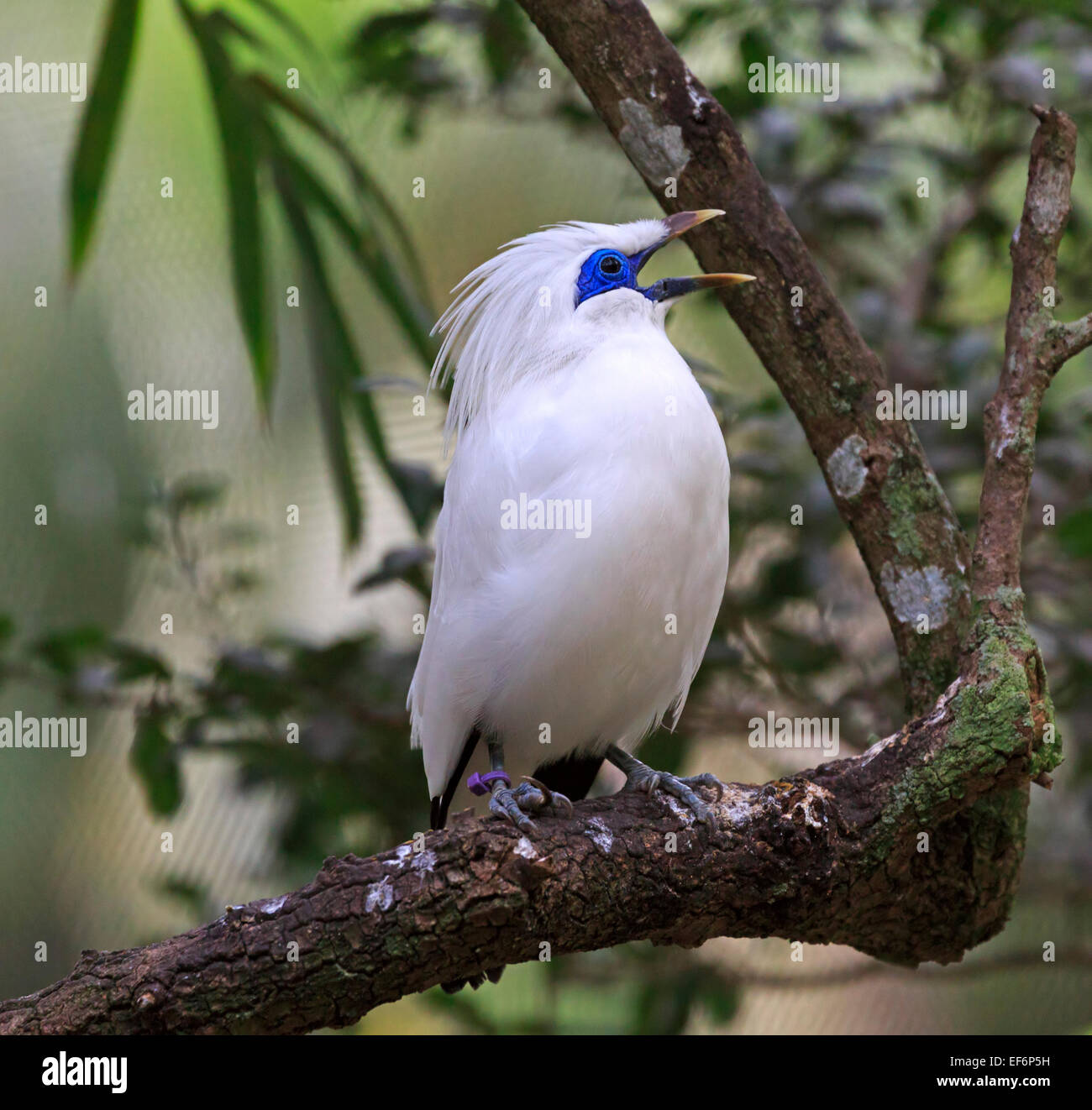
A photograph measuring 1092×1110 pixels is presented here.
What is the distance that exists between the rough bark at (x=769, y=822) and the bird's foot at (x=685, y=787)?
0.8 inches

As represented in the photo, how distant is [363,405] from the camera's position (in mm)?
3002

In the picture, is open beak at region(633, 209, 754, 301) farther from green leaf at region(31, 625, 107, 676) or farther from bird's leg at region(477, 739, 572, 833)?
green leaf at region(31, 625, 107, 676)

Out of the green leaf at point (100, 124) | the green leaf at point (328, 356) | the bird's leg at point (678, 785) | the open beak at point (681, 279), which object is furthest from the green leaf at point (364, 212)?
the bird's leg at point (678, 785)

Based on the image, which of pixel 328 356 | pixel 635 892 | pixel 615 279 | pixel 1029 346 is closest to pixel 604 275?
pixel 615 279

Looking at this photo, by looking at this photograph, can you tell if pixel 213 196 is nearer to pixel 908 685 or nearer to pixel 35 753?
pixel 35 753

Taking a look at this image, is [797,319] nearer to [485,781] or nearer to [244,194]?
[485,781]

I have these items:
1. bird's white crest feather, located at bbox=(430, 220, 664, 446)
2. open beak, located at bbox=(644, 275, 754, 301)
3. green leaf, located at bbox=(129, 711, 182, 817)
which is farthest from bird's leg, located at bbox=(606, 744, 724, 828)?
green leaf, located at bbox=(129, 711, 182, 817)

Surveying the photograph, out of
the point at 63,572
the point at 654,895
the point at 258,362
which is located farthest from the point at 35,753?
the point at 654,895

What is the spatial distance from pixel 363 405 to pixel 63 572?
123cm

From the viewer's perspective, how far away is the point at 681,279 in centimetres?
237

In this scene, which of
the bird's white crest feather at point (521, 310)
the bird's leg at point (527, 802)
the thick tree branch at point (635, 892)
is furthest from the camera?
the bird's white crest feather at point (521, 310)

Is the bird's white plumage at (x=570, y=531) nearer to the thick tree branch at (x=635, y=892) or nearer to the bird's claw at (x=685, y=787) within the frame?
the bird's claw at (x=685, y=787)

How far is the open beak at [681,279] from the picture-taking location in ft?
7.28

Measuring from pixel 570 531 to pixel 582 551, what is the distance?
0.04 metres
